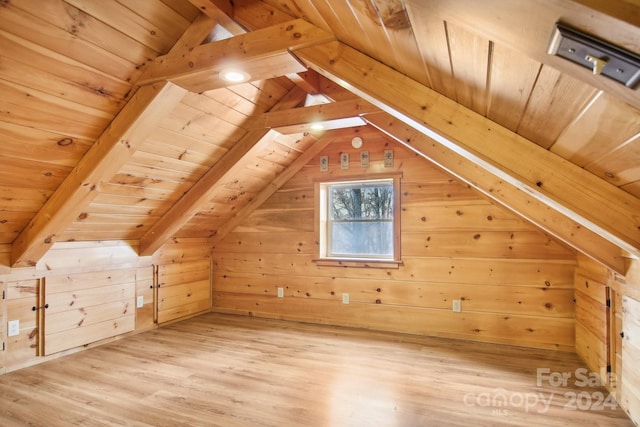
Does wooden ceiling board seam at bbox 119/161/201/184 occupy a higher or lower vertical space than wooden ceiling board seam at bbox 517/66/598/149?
higher

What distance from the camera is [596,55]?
0.57 meters

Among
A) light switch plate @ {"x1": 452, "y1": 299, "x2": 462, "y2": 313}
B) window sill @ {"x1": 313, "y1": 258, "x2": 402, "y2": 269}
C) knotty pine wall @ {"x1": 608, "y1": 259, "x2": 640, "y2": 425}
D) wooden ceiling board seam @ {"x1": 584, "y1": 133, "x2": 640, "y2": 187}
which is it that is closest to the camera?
wooden ceiling board seam @ {"x1": 584, "y1": 133, "x2": 640, "y2": 187}

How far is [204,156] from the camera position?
313 cm

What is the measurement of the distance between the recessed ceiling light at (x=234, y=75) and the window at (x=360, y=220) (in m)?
2.14

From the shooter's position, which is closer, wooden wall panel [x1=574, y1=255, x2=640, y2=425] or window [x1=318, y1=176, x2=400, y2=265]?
wooden wall panel [x1=574, y1=255, x2=640, y2=425]

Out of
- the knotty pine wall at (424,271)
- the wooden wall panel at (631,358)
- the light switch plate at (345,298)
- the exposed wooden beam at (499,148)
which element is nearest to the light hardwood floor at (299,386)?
the wooden wall panel at (631,358)

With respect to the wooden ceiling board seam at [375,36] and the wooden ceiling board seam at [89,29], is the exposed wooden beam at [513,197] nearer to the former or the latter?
the wooden ceiling board seam at [375,36]

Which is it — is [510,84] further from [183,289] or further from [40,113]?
[183,289]

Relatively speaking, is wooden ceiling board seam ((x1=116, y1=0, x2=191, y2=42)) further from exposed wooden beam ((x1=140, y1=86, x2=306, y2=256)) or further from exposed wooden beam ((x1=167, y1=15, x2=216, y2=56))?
exposed wooden beam ((x1=140, y1=86, x2=306, y2=256))

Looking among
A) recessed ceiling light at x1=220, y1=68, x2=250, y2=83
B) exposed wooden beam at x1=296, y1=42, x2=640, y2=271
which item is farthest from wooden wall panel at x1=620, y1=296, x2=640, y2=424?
recessed ceiling light at x1=220, y1=68, x2=250, y2=83

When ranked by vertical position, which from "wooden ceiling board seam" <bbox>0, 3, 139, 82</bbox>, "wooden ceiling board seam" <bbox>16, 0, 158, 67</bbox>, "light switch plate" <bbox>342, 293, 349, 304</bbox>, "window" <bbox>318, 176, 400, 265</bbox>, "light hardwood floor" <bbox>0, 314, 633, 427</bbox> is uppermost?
"wooden ceiling board seam" <bbox>16, 0, 158, 67</bbox>

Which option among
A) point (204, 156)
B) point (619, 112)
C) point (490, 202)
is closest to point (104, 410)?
point (204, 156)

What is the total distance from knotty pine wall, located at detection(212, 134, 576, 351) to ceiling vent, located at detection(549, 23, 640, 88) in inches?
118

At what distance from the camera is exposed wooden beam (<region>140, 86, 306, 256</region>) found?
3.11 meters
